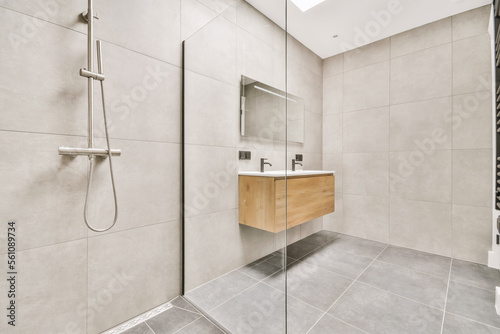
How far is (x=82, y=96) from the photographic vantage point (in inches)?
44.2

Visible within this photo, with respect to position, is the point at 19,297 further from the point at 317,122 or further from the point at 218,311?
the point at 317,122

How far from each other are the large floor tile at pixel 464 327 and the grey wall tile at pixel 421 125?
1.60 m

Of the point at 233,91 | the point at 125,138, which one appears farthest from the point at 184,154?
the point at 233,91

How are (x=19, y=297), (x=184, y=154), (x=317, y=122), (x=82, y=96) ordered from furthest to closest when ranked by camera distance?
1. (x=317, y=122)
2. (x=184, y=154)
3. (x=82, y=96)
4. (x=19, y=297)

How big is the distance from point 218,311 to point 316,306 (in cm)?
65

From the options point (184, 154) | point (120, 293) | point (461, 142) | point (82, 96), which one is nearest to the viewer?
point (82, 96)

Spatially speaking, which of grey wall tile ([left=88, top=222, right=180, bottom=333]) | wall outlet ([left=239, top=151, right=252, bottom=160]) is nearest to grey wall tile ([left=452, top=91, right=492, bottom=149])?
wall outlet ([left=239, top=151, right=252, bottom=160])

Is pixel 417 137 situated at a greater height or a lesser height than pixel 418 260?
greater

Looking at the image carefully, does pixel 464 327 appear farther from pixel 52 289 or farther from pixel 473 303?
pixel 52 289

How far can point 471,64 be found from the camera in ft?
6.90

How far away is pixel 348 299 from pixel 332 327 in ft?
1.12

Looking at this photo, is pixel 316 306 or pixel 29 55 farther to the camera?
pixel 316 306

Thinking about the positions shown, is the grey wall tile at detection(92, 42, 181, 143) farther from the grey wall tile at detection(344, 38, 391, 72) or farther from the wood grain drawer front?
the grey wall tile at detection(344, 38, 391, 72)

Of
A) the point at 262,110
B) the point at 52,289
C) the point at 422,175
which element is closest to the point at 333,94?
the point at 422,175
